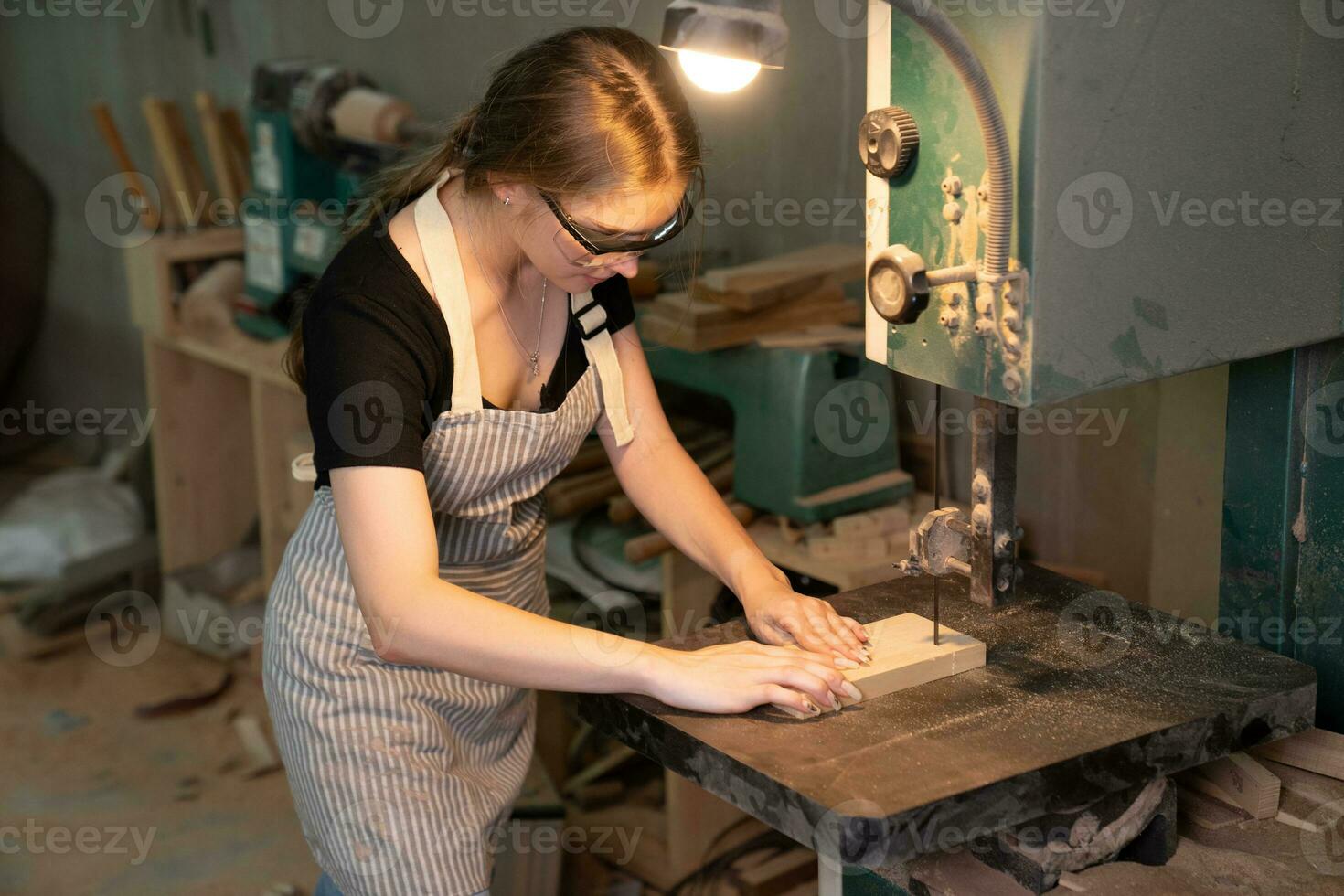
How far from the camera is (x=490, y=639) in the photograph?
Result: 1.47 m

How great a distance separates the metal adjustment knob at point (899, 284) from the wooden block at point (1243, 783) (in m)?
0.56

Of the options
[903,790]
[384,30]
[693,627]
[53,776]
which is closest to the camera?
[903,790]

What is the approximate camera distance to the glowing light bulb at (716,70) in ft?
4.40

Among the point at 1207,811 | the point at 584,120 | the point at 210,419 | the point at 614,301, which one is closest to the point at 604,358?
the point at 614,301

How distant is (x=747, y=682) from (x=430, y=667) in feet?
1.72

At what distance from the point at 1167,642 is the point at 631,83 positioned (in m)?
0.81

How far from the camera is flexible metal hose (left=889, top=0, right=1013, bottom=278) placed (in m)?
1.22

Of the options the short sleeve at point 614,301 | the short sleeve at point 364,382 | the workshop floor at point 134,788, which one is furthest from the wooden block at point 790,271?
the workshop floor at point 134,788

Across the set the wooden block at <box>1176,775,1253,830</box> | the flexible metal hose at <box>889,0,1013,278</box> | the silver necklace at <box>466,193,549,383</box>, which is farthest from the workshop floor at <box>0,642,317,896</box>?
the flexible metal hose at <box>889,0,1013,278</box>

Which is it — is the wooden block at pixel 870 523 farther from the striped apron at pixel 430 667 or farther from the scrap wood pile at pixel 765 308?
the striped apron at pixel 430 667

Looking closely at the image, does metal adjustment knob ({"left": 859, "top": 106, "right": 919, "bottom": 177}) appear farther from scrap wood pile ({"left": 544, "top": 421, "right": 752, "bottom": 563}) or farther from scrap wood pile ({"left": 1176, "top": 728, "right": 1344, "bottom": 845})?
scrap wood pile ({"left": 544, "top": 421, "right": 752, "bottom": 563})

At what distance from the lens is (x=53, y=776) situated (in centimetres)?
312

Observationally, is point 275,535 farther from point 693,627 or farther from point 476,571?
point 476,571

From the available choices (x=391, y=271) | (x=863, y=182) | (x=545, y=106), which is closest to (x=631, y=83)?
(x=545, y=106)
